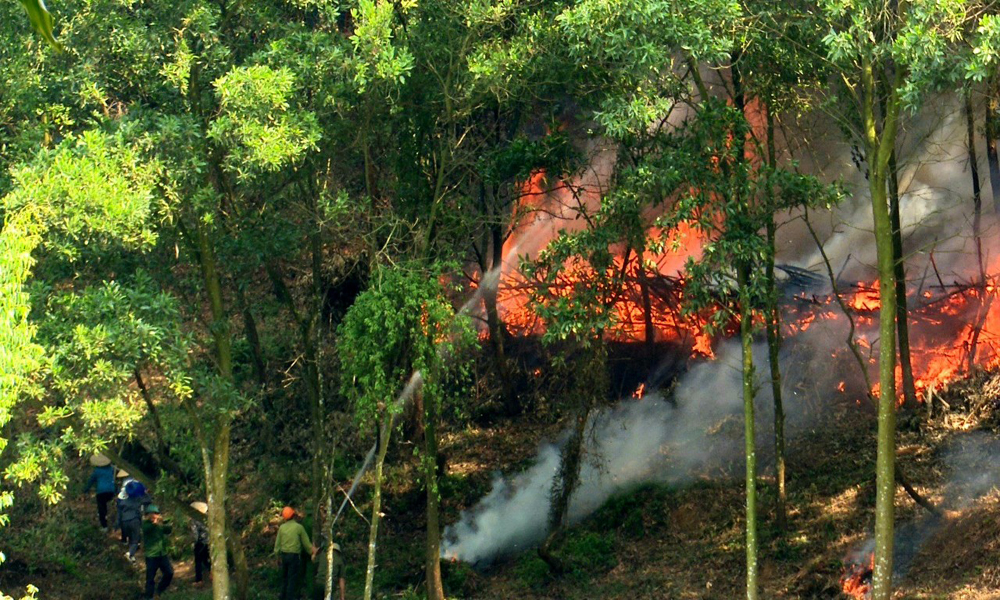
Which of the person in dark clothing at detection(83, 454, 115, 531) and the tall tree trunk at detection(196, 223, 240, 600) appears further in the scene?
the person in dark clothing at detection(83, 454, 115, 531)

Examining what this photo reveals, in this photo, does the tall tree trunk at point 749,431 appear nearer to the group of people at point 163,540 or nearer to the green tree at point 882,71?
the green tree at point 882,71

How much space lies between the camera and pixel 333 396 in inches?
791

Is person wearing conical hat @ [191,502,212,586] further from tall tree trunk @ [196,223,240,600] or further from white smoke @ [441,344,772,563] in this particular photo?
white smoke @ [441,344,772,563]

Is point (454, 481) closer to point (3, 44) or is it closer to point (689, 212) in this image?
point (689, 212)

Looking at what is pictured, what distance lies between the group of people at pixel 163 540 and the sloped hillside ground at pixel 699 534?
1.81 ft

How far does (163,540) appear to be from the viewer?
1638 centimetres

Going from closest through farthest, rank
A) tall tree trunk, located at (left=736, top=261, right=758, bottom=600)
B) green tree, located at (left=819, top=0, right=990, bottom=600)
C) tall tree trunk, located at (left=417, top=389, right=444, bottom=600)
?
green tree, located at (left=819, top=0, right=990, bottom=600) < tall tree trunk, located at (left=736, top=261, right=758, bottom=600) < tall tree trunk, located at (left=417, top=389, right=444, bottom=600)

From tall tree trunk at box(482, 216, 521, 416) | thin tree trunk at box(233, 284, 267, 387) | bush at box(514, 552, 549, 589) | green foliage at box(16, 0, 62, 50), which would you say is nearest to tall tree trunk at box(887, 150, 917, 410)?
tall tree trunk at box(482, 216, 521, 416)

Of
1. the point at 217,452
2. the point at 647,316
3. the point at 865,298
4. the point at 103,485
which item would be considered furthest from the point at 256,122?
the point at 865,298

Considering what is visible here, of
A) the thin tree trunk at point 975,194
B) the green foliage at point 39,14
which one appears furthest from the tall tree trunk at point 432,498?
the green foliage at point 39,14

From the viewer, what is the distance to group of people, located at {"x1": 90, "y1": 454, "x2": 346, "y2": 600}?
611 inches

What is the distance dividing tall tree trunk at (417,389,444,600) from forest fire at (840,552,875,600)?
5816mm

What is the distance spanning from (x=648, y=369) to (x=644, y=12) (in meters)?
10.9

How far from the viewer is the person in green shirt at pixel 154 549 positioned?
16.1m
